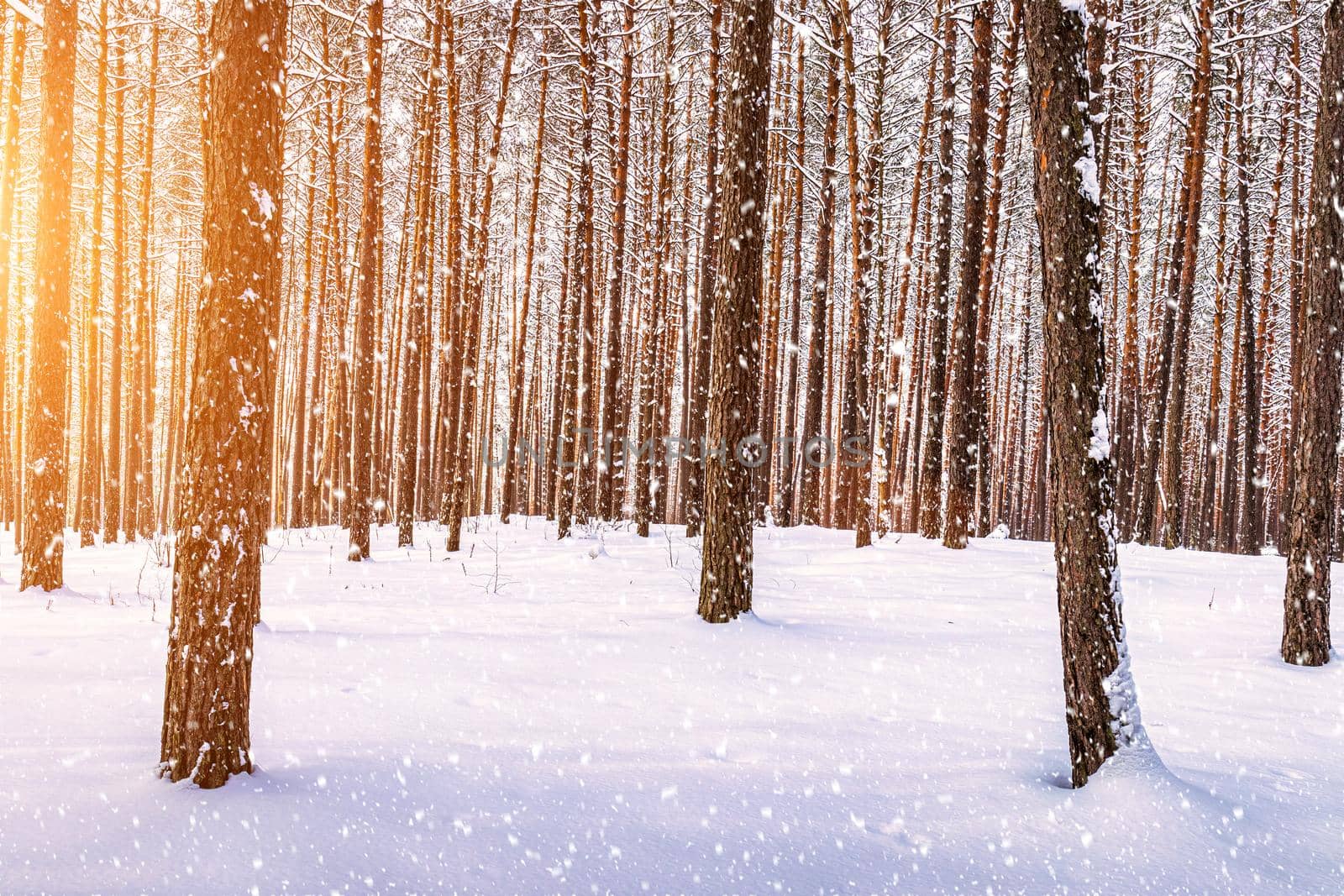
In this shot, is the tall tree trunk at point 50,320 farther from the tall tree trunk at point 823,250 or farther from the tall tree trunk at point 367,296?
the tall tree trunk at point 823,250

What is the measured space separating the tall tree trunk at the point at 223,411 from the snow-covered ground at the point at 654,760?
1.20ft

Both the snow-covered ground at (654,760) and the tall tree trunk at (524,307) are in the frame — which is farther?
the tall tree trunk at (524,307)

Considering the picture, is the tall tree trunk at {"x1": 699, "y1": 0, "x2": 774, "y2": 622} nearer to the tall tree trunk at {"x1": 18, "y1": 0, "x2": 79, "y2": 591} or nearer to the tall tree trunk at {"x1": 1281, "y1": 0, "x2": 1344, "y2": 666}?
the tall tree trunk at {"x1": 1281, "y1": 0, "x2": 1344, "y2": 666}

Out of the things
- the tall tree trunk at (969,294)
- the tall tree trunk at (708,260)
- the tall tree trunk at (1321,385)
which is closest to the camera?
the tall tree trunk at (1321,385)

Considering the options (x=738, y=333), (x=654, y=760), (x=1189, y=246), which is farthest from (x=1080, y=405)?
(x=1189, y=246)

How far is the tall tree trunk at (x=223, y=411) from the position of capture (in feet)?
8.86

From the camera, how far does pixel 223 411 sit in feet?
8.84

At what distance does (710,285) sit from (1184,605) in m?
7.60

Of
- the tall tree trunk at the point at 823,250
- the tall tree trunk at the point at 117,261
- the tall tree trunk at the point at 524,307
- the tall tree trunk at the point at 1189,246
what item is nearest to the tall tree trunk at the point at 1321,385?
the tall tree trunk at the point at 823,250

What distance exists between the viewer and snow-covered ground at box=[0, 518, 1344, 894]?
2.50 metres

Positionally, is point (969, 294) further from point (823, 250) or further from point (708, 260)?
point (823, 250)

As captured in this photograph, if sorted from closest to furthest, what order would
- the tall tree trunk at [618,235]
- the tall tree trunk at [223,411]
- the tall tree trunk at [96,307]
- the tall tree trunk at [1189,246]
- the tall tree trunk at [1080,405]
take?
the tall tree trunk at [223,411] → the tall tree trunk at [1080,405] → the tall tree trunk at [96,307] → the tall tree trunk at [618,235] → the tall tree trunk at [1189,246]

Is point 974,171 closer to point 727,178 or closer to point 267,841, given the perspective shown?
point 727,178


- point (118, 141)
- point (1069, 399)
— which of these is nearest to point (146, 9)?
point (118, 141)
